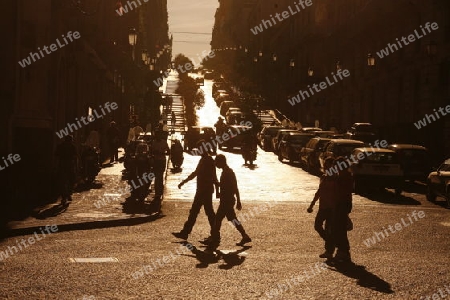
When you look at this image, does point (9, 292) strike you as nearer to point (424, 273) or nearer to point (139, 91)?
point (424, 273)

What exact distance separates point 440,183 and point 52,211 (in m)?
11.2

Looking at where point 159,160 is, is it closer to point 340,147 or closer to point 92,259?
point 92,259

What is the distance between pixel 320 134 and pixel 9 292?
38149 mm

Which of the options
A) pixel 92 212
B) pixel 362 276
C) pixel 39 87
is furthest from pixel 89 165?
pixel 362 276

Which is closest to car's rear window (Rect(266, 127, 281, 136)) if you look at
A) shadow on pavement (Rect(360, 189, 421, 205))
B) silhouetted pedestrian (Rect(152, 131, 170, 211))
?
shadow on pavement (Rect(360, 189, 421, 205))

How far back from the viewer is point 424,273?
1247cm

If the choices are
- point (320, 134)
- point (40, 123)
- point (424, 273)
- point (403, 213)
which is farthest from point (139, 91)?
point (424, 273)

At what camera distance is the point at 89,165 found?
2891 centimetres

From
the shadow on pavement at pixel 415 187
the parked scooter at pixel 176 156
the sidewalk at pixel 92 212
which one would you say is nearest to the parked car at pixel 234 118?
the parked scooter at pixel 176 156

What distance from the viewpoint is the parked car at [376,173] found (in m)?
28.8

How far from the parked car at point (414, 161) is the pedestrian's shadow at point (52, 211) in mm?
15306

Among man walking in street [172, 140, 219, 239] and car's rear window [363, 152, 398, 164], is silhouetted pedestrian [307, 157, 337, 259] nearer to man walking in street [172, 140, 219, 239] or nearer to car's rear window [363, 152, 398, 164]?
man walking in street [172, 140, 219, 239]

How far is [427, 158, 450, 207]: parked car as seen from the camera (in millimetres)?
24506

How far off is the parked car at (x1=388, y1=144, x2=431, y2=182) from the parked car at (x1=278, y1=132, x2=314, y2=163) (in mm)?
10639
